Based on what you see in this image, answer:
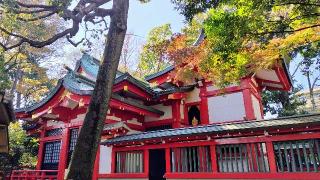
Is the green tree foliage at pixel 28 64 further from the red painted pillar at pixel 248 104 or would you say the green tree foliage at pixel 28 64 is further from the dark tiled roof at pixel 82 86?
the red painted pillar at pixel 248 104

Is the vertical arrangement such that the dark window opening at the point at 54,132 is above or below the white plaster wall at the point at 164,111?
below

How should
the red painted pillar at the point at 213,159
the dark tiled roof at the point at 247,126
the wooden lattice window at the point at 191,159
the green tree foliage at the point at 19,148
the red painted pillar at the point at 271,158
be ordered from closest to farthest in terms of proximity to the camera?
the dark tiled roof at the point at 247,126 → the red painted pillar at the point at 271,158 → the red painted pillar at the point at 213,159 → the wooden lattice window at the point at 191,159 → the green tree foliage at the point at 19,148

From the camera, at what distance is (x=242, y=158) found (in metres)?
7.85

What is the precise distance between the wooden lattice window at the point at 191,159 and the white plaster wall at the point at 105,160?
3.09 m

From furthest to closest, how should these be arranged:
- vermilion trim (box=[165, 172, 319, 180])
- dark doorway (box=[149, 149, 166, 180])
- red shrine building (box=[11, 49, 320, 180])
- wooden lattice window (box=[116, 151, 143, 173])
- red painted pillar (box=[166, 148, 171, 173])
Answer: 1. dark doorway (box=[149, 149, 166, 180])
2. wooden lattice window (box=[116, 151, 143, 173])
3. red painted pillar (box=[166, 148, 171, 173])
4. red shrine building (box=[11, 49, 320, 180])
5. vermilion trim (box=[165, 172, 319, 180])

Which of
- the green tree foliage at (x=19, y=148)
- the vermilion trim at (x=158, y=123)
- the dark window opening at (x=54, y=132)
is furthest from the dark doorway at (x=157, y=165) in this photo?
the green tree foliage at (x=19, y=148)

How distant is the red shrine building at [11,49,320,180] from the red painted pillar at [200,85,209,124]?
1.8 inches

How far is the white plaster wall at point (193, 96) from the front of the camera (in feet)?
41.9

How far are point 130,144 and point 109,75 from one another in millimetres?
4240

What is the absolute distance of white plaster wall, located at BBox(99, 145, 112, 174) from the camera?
1086cm

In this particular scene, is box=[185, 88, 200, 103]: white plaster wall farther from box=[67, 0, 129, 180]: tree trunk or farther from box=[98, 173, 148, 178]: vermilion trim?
box=[67, 0, 129, 180]: tree trunk

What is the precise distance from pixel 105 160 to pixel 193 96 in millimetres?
5042

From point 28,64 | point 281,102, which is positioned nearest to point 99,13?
point 281,102

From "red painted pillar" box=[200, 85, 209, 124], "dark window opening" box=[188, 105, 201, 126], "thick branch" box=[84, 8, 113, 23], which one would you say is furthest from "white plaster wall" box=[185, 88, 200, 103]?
"thick branch" box=[84, 8, 113, 23]
